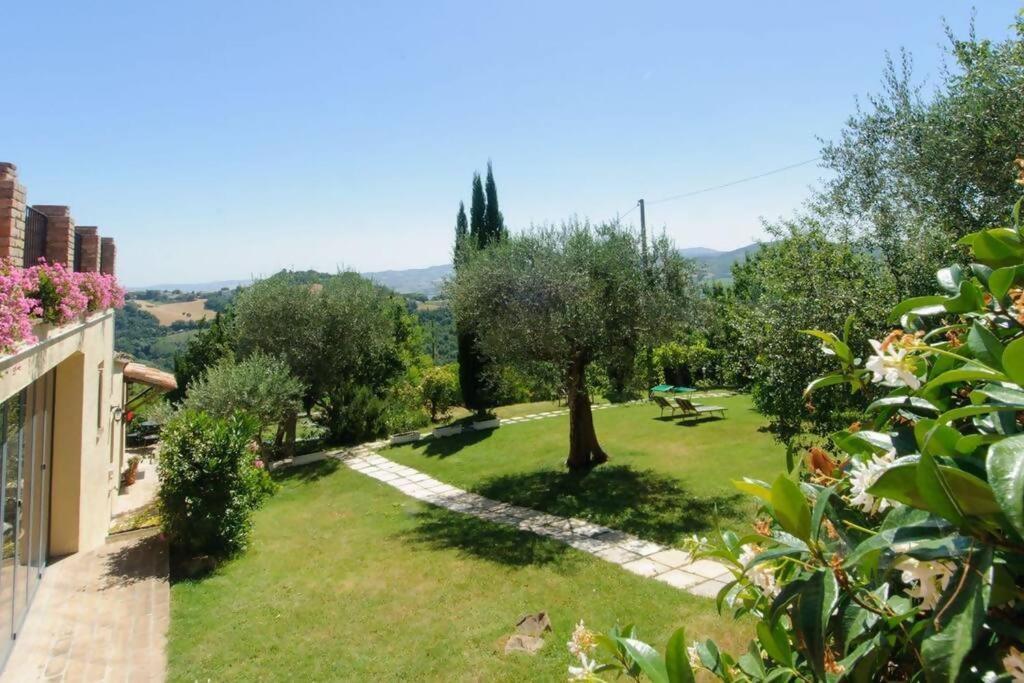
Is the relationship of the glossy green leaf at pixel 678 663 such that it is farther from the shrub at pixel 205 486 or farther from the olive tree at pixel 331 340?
the olive tree at pixel 331 340

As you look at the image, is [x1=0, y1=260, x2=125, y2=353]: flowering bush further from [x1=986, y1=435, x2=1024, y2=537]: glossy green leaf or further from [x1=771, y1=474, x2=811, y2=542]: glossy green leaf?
[x1=986, y1=435, x2=1024, y2=537]: glossy green leaf

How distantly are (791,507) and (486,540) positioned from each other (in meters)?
9.57

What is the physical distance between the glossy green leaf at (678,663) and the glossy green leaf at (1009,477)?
0.60m

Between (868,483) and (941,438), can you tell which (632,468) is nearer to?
(868,483)

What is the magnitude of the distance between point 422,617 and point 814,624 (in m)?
7.03

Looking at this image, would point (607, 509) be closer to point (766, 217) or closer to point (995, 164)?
point (766, 217)

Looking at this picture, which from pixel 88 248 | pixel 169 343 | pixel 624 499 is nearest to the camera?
pixel 88 248

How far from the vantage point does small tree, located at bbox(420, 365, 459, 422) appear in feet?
70.0

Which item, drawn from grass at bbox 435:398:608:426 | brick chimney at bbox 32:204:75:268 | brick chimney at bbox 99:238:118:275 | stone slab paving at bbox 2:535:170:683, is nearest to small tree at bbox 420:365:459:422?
grass at bbox 435:398:608:426

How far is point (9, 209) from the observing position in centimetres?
558

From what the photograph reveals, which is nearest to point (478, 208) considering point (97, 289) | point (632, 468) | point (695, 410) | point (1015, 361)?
point (695, 410)

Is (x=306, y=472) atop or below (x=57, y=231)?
below

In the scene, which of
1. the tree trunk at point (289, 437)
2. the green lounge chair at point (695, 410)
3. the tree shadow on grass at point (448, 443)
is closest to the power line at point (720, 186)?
the green lounge chair at point (695, 410)

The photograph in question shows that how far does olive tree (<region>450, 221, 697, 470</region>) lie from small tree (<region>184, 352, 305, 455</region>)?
5954 mm
